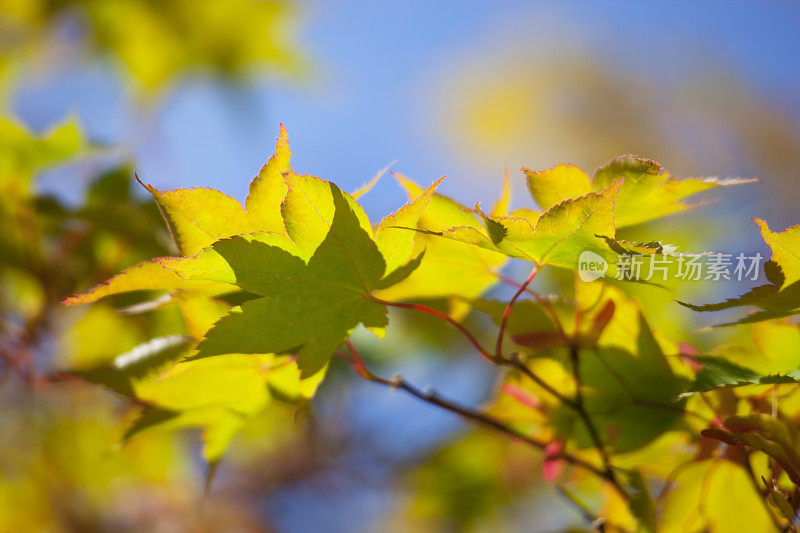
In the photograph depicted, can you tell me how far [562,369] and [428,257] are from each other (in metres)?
0.14

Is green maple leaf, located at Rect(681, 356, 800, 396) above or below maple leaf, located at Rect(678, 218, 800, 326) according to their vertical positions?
below

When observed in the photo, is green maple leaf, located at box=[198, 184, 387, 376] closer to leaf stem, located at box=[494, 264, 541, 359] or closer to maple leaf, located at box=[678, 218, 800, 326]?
leaf stem, located at box=[494, 264, 541, 359]

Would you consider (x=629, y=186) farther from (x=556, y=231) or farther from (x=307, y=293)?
(x=307, y=293)

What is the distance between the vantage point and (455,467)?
34.2 inches

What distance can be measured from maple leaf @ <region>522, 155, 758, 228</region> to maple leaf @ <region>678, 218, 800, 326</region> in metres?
0.04

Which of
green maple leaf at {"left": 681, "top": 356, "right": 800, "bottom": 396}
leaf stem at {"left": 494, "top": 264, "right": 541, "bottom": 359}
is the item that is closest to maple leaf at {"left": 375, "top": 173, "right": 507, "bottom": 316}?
leaf stem at {"left": 494, "top": 264, "right": 541, "bottom": 359}

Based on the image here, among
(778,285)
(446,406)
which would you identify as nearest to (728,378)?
(778,285)


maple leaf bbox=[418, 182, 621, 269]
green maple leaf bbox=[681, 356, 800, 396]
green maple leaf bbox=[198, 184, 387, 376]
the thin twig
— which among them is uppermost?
maple leaf bbox=[418, 182, 621, 269]

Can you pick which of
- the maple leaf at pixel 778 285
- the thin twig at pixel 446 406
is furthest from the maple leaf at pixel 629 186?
the thin twig at pixel 446 406

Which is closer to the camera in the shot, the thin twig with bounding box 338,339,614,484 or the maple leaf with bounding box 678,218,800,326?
the maple leaf with bounding box 678,218,800,326

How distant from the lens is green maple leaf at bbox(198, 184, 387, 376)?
331 mm

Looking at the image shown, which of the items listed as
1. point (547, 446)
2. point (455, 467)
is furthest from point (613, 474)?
point (455, 467)

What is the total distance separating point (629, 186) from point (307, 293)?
0.21 metres

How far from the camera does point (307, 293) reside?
354 millimetres
